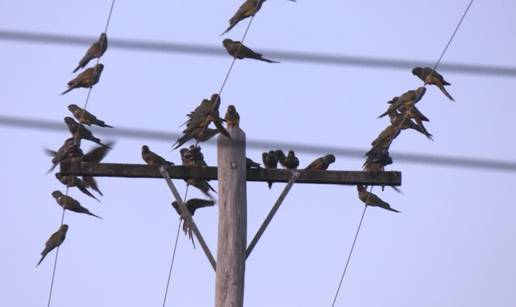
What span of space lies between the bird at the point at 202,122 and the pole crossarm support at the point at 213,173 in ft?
4.34

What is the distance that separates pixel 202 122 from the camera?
43.4 ft

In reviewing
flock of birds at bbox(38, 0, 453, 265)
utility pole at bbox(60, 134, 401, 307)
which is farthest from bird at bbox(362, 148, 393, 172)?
utility pole at bbox(60, 134, 401, 307)

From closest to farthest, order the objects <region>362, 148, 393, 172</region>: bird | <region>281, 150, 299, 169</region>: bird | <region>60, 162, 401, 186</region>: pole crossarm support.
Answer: <region>60, 162, 401, 186</region>: pole crossarm support, <region>362, 148, 393, 172</region>: bird, <region>281, 150, 299, 169</region>: bird

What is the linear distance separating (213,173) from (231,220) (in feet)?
1.70

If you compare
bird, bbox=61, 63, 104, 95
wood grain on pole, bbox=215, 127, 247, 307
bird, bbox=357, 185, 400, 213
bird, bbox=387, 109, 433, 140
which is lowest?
wood grain on pole, bbox=215, 127, 247, 307

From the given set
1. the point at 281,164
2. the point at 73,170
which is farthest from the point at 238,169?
the point at 281,164

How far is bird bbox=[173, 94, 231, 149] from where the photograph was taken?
13109 millimetres

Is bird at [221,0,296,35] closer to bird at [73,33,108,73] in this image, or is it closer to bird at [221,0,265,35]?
bird at [221,0,265,35]

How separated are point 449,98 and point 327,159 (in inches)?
56.1

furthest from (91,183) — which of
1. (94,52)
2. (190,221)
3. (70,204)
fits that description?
(190,221)

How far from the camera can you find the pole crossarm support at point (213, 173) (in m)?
11.5

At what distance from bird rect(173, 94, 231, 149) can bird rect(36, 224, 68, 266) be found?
143 centimetres

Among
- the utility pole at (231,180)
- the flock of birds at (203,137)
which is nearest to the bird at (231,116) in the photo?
the flock of birds at (203,137)

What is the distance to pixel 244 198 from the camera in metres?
11.2
